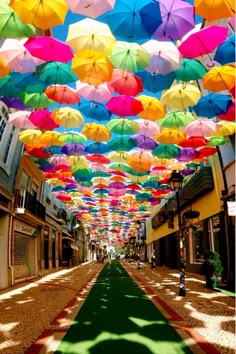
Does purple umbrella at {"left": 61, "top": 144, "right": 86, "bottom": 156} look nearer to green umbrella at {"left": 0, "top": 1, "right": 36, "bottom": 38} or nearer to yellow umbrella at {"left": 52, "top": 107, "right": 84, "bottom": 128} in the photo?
yellow umbrella at {"left": 52, "top": 107, "right": 84, "bottom": 128}

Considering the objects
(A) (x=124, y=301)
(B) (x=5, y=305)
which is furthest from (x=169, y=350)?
(B) (x=5, y=305)

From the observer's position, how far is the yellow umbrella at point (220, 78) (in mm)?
8977

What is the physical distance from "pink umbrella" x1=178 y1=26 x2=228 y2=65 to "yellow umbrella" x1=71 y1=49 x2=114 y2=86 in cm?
190

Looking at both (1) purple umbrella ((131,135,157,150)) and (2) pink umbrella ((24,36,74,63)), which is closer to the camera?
(2) pink umbrella ((24,36,74,63))

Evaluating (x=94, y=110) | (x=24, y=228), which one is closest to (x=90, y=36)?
(x=94, y=110)

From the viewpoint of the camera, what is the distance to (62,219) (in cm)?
3684

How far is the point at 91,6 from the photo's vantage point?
645 cm

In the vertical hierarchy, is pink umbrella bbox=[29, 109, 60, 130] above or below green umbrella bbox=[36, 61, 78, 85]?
below

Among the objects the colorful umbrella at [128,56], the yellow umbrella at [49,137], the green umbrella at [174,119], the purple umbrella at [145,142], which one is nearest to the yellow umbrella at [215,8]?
the colorful umbrella at [128,56]

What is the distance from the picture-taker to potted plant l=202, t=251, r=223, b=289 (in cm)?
1455

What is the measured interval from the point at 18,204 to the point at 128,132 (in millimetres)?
10081

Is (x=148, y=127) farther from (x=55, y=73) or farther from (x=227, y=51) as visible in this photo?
(x=227, y=51)

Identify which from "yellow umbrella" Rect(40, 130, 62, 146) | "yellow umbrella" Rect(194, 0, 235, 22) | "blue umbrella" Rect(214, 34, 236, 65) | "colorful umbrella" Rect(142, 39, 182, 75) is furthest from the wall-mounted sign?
"yellow umbrella" Rect(194, 0, 235, 22)

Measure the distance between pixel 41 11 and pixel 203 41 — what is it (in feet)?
11.6
